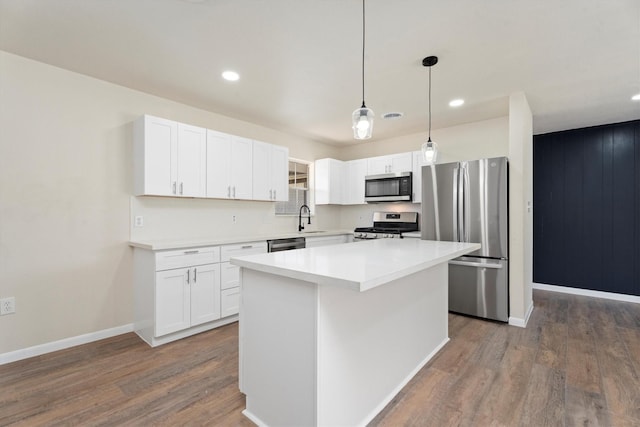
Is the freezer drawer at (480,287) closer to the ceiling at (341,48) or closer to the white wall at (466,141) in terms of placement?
the white wall at (466,141)

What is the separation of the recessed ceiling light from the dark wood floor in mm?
2516

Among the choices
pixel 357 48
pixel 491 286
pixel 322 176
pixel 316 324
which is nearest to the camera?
pixel 316 324

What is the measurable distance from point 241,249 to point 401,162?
110 inches

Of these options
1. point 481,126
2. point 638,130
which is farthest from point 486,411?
point 638,130

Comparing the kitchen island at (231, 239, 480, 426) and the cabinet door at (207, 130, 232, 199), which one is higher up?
the cabinet door at (207, 130, 232, 199)

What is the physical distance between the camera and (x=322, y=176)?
5.23 m

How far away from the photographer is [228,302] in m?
3.28

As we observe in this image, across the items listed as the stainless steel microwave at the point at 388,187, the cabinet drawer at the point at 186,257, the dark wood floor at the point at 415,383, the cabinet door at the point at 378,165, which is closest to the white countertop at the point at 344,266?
the dark wood floor at the point at 415,383

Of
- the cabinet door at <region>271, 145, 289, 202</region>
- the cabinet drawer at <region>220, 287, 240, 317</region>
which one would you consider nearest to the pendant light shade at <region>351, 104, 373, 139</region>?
the cabinet drawer at <region>220, 287, 240, 317</region>

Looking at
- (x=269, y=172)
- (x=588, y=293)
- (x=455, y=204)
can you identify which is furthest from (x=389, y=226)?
(x=588, y=293)

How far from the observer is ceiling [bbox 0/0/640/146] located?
6.40ft

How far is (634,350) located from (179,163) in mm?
4662

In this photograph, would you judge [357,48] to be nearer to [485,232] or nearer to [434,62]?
[434,62]

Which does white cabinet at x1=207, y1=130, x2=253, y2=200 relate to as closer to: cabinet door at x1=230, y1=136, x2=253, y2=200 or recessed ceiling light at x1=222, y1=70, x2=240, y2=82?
cabinet door at x1=230, y1=136, x2=253, y2=200
